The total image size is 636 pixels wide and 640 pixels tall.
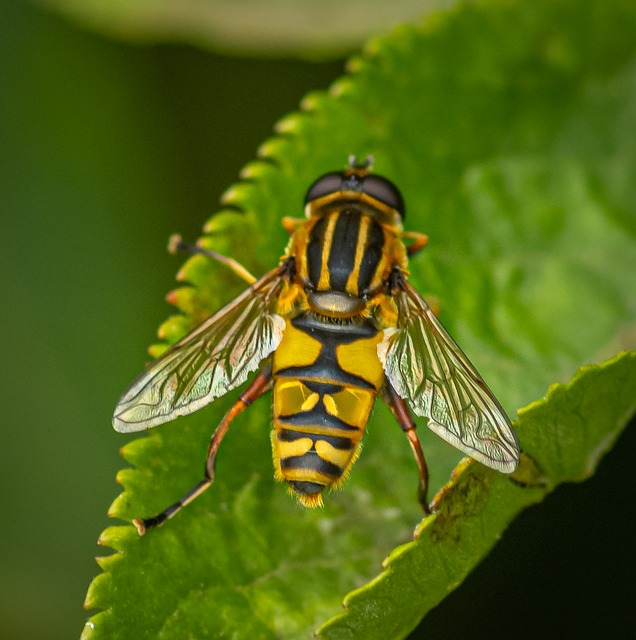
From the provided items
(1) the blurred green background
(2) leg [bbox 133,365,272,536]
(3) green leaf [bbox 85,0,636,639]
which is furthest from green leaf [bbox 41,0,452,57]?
(2) leg [bbox 133,365,272,536]

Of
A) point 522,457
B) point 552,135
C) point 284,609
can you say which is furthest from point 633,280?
point 284,609

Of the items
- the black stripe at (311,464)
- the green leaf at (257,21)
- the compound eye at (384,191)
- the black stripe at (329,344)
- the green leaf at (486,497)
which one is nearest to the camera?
the green leaf at (486,497)

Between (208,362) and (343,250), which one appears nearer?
(208,362)

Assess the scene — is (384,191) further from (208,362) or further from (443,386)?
(208,362)

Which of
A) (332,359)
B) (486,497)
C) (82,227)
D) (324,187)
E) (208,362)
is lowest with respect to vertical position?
(486,497)

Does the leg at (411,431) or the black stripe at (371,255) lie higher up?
the black stripe at (371,255)

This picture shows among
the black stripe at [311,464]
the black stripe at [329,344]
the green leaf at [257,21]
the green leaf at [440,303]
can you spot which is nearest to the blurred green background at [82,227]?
the green leaf at [257,21]

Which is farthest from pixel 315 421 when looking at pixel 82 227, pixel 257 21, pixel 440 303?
pixel 82 227

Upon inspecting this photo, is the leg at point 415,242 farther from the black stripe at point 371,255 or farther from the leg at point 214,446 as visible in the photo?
the leg at point 214,446
